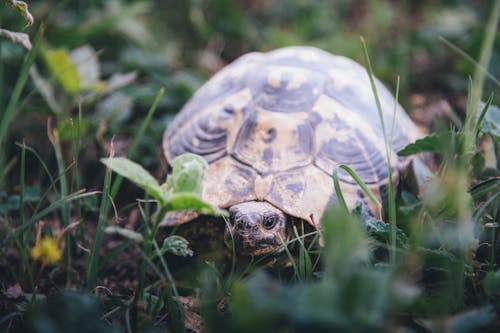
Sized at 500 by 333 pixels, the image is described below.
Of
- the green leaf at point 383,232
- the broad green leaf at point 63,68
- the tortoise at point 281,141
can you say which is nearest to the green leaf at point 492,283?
the green leaf at point 383,232

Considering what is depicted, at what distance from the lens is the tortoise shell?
5.65ft

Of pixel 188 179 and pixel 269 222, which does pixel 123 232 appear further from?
pixel 269 222

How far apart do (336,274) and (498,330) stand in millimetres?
515

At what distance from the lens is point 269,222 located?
5.32ft

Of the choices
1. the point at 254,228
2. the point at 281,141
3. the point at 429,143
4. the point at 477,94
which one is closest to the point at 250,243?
the point at 254,228

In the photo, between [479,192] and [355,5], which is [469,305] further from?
[355,5]

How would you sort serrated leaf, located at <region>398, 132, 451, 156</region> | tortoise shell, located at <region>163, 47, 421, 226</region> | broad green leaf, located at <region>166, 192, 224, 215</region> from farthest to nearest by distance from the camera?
tortoise shell, located at <region>163, 47, 421, 226</region>, serrated leaf, located at <region>398, 132, 451, 156</region>, broad green leaf, located at <region>166, 192, 224, 215</region>

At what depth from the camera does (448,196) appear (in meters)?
1.41

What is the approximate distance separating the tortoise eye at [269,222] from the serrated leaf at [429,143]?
1.59 ft

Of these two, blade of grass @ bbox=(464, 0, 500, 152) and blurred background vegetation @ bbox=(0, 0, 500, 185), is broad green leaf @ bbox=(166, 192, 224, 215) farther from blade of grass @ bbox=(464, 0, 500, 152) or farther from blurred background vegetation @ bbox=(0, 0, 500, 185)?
blurred background vegetation @ bbox=(0, 0, 500, 185)

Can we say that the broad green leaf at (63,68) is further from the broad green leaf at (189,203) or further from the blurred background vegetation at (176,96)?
the broad green leaf at (189,203)

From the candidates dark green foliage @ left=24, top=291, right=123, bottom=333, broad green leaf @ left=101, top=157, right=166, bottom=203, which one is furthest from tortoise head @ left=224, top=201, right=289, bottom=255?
dark green foliage @ left=24, top=291, right=123, bottom=333

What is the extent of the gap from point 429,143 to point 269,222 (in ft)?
1.94

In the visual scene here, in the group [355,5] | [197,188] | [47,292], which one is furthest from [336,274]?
[355,5]
